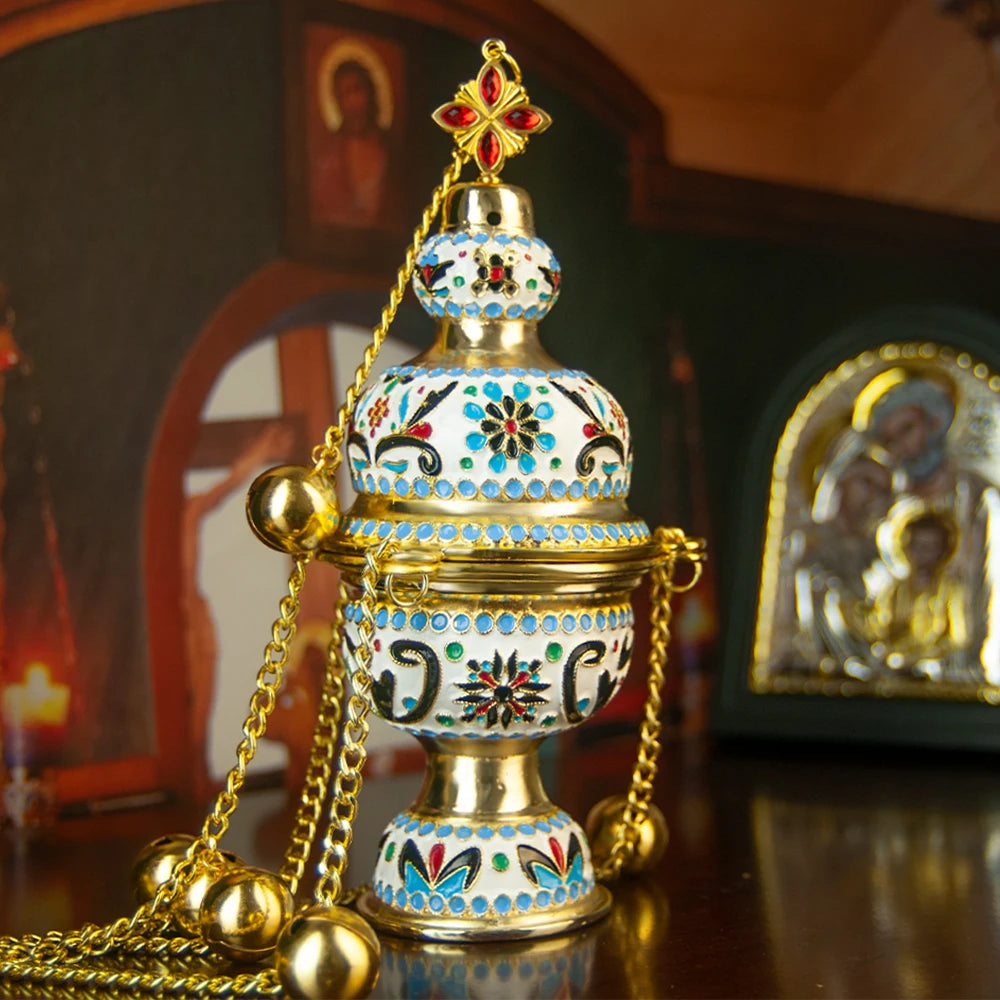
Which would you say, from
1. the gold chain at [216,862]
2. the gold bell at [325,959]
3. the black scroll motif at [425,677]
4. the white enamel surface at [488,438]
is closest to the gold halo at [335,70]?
the gold chain at [216,862]

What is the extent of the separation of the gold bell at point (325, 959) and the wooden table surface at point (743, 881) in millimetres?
72

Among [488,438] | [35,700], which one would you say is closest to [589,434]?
[488,438]

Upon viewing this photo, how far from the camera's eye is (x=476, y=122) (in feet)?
3.15

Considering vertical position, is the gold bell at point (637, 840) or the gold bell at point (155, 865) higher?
the gold bell at point (155, 865)

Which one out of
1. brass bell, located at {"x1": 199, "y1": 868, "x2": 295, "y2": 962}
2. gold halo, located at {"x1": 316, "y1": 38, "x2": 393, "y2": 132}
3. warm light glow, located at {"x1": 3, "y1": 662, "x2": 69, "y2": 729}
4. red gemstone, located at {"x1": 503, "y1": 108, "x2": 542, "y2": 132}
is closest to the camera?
brass bell, located at {"x1": 199, "y1": 868, "x2": 295, "y2": 962}

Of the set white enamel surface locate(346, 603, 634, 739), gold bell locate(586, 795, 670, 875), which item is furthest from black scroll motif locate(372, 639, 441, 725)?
gold bell locate(586, 795, 670, 875)

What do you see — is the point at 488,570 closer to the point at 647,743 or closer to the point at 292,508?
the point at 292,508

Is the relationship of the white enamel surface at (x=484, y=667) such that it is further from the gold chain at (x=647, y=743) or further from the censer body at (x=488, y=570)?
the gold chain at (x=647, y=743)

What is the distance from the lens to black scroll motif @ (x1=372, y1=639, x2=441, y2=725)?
0.87 meters

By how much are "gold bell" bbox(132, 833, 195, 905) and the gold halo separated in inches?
26.2

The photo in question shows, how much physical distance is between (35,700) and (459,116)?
56 centimetres

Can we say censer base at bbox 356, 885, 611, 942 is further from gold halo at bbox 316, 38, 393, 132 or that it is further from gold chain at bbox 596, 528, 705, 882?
gold halo at bbox 316, 38, 393, 132

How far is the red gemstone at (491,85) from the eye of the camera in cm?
95

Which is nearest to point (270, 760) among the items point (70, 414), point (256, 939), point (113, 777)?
point (113, 777)
